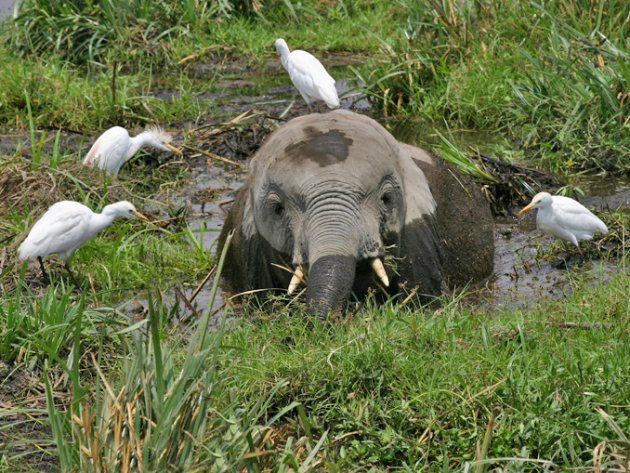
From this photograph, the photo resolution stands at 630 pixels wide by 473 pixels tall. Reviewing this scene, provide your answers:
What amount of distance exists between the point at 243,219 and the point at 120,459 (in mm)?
2865

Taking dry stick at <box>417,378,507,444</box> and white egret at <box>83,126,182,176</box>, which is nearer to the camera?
dry stick at <box>417,378,507,444</box>

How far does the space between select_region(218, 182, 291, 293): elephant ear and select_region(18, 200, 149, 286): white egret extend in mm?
871

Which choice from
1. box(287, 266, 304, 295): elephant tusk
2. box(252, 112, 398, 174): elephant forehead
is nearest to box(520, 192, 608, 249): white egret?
box(252, 112, 398, 174): elephant forehead

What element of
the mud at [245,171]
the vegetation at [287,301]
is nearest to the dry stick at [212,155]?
the mud at [245,171]

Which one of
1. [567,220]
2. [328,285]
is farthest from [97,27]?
[328,285]

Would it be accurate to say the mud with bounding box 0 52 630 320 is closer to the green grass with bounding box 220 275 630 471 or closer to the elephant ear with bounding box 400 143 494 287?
the elephant ear with bounding box 400 143 494 287

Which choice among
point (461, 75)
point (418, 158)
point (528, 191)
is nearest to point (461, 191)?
point (418, 158)

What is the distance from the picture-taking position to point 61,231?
679cm

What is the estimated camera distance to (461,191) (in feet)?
23.8

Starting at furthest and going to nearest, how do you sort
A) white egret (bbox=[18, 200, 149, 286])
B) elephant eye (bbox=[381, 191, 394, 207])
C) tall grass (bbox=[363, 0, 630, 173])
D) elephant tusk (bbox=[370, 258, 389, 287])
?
1. tall grass (bbox=[363, 0, 630, 173])
2. white egret (bbox=[18, 200, 149, 286])
3. elephant eye (bbox=[381, 191, 394, 207])
4. elephant tusk (bbox=[370, 258, 389, 287])

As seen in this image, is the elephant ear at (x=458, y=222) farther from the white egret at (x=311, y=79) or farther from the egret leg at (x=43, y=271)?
the egret leg at (x=43, y=271)

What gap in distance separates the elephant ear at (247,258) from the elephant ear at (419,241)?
704 mm

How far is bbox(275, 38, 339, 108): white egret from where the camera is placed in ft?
30.7

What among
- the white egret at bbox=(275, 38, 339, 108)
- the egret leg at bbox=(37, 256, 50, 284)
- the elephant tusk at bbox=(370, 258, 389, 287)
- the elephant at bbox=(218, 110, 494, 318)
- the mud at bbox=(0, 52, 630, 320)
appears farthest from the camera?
the white egret at bbox=(275, 38, 339, 108)
